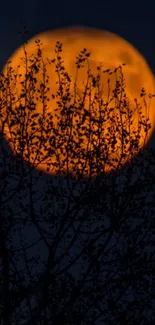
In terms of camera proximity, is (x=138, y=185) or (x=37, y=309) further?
(x=138, y=185)

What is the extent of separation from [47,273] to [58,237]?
33.6 inches

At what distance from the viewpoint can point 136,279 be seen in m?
15.2

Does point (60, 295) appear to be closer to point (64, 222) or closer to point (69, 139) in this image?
point (64, 222)

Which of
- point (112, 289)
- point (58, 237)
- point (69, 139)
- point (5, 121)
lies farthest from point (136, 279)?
point (5, 121)

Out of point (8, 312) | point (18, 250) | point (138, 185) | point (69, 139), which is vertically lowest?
point (8, 312)

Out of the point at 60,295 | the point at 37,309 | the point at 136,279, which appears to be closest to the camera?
the point at 37,309

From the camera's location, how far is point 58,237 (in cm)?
1455

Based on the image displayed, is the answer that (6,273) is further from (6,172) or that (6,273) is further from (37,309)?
(6,172)

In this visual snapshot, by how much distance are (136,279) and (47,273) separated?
2.28m

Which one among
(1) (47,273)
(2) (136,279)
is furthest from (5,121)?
(2) (136,279)

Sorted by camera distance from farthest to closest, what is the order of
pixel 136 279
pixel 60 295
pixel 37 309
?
1. pixel 60 295
2. pixel 136 279
3. pixel 37 309

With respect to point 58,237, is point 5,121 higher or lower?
higher

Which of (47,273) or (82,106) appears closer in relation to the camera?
(47,273)

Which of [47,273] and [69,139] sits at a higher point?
[69,139]
